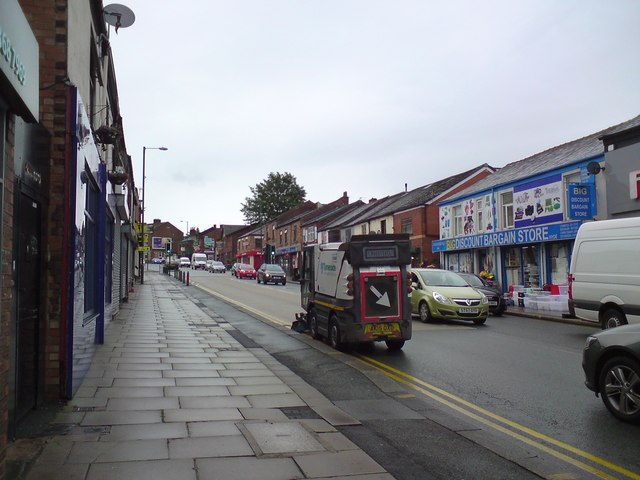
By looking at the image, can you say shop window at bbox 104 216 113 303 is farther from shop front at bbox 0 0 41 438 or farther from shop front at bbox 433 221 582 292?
shop front at bbox 433 221 582 292

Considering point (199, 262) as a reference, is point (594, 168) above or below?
above

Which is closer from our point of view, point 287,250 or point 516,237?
point 516,237

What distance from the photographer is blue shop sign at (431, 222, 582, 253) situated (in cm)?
2116

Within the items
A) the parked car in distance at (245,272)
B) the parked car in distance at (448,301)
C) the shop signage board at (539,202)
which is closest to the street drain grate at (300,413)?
the parked car in distance at (448,301)

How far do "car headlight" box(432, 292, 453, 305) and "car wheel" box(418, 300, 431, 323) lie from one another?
0.44 meters

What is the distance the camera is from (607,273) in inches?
455

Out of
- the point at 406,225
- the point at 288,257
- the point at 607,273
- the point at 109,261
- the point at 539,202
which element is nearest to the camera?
the point at 607,273

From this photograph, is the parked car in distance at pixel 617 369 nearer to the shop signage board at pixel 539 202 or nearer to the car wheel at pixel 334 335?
the car wheel at pixel 334 335

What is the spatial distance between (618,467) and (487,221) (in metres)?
23.7

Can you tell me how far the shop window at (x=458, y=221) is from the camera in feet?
98.7

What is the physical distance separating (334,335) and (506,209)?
60.4 ft

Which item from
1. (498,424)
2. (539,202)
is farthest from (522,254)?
(498,424)

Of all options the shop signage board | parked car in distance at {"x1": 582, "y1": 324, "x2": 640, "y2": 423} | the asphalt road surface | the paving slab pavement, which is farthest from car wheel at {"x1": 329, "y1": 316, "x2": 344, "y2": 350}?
the shop signage board

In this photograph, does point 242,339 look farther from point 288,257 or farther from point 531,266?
point 288,257
